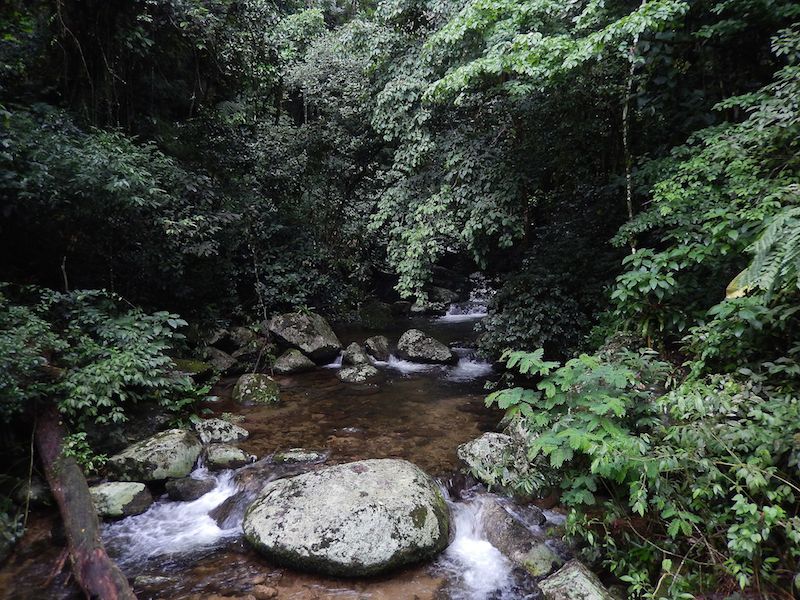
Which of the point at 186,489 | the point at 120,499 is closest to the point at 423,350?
the point at 186,489

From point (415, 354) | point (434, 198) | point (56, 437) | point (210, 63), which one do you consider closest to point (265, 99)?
point (210, 63)

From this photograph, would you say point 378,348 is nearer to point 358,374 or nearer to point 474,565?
point 358,374

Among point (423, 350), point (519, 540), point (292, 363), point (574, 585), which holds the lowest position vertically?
point (519, 540)

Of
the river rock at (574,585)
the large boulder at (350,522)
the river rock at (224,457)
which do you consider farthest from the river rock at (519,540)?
the river rock at (224,457)

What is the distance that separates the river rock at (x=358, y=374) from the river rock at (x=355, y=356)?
360mm

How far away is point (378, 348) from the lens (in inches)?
440

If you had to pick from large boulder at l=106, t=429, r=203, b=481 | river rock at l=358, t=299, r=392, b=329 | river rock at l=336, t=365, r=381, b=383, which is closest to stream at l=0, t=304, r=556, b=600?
large boulder at l=106, t=429, r=203, b=481

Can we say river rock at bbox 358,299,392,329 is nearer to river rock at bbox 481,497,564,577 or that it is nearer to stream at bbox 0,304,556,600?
stream at bbox 0,304,556,600

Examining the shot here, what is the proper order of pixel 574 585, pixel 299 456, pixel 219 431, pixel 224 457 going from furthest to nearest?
1. pixel 219 431
2. pixel 299 456
3. pixel 224 457
4. pixel 574 585

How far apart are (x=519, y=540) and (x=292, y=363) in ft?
22.2

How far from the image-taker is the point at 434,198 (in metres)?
7.75

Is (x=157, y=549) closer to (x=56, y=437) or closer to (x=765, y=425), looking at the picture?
(x=56, y=437)

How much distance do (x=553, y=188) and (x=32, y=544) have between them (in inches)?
393

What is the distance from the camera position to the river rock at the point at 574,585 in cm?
340
